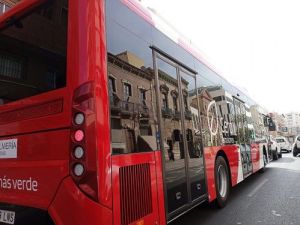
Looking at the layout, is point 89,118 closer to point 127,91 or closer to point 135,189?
point 127,91

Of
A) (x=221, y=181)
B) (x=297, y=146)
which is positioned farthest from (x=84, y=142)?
(x=297, y=146)

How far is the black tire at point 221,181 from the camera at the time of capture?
6.20 meters

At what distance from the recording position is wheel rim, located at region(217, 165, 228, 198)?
21.0ft

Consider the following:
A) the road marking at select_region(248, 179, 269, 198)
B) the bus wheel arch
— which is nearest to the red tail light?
the bus wheel arch

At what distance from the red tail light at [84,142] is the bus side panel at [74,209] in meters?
0.07

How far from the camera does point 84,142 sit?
2.83 meters

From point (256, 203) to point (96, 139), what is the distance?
5.31 m

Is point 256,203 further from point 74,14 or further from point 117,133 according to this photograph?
point 74,14

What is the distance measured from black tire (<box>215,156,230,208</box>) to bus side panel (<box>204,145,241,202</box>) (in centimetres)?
22

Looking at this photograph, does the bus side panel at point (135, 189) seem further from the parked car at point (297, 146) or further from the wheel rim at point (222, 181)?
the parked car at point (297, 146)

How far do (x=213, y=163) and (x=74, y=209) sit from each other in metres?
3.60

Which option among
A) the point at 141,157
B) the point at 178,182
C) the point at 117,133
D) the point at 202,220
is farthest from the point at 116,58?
the point at 202,220

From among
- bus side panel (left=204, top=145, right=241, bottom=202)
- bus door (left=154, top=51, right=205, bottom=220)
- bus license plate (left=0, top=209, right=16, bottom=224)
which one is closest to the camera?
bus license plate (left=0, top=209, right=16, bottom=224)

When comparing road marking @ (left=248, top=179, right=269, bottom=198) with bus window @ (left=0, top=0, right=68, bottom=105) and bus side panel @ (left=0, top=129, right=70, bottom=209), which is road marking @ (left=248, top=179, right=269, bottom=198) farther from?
bus window @ (left=0, top=0, right=68, bottom=105)
